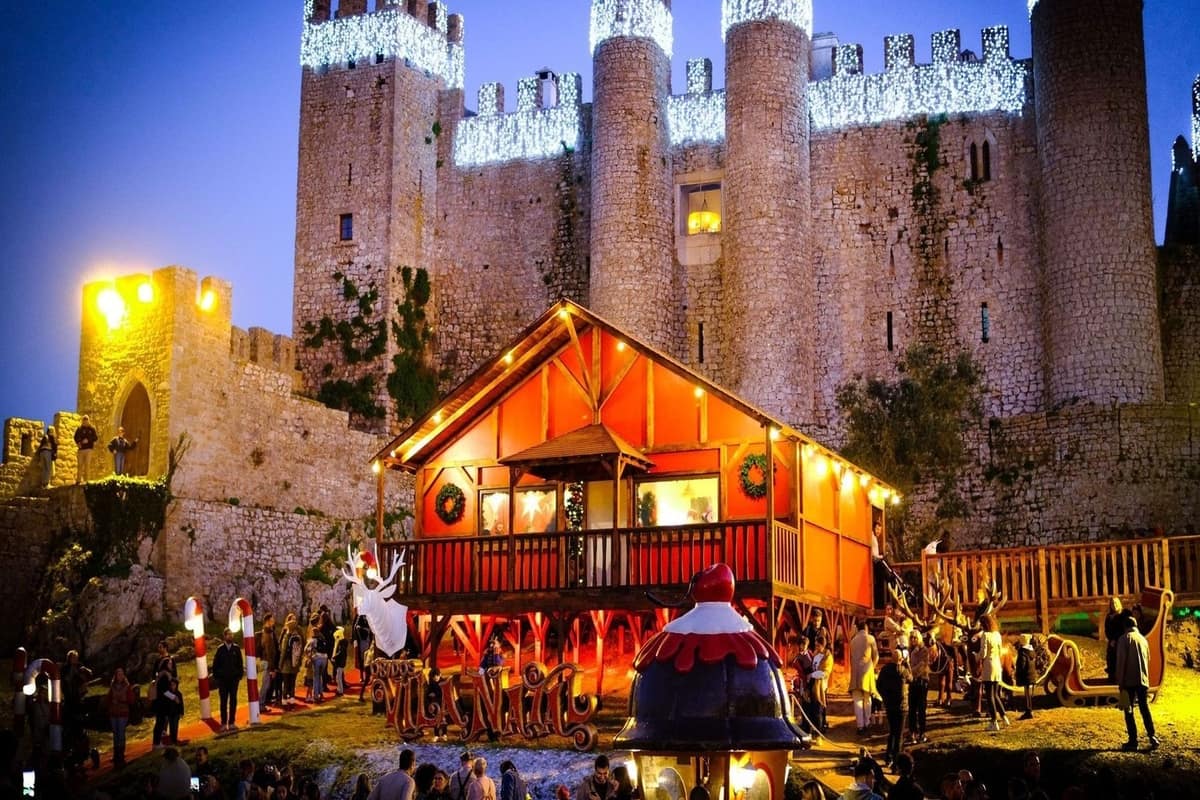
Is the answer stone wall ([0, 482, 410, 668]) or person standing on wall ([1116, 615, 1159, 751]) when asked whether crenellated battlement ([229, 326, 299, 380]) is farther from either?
person standing on wall ([1116, 615, 1159, 751])

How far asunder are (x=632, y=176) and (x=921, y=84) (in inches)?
278

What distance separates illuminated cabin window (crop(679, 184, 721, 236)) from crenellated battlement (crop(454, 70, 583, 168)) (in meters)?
3.65

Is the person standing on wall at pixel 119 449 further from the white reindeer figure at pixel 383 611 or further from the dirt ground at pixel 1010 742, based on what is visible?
the white reindeer figure at pixel 383 611

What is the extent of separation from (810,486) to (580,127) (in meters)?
17.7

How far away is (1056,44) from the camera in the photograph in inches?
1251

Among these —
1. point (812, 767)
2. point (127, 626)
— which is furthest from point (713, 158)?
point (812, 767)

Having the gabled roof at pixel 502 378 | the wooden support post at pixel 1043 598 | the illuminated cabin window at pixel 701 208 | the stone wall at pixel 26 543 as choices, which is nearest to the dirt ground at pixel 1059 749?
the wooden support post at pixel 1043 598

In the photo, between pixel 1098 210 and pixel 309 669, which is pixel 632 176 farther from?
pixel 309 669

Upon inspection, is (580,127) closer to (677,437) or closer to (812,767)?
(677,437)

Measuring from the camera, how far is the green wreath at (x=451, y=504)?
23.5 m

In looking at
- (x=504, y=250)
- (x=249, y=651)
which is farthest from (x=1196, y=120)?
(x=249, y=651)

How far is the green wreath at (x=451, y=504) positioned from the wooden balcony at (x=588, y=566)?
95 cm

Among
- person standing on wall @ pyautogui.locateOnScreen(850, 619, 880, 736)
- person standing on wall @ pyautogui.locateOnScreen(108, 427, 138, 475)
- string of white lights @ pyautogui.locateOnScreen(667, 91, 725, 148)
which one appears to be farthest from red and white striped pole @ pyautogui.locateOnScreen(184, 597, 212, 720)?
string of white lights @ pyautogui.locateOnScreen(667, 91, 725, 148)

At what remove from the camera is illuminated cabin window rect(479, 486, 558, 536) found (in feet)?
75.9
